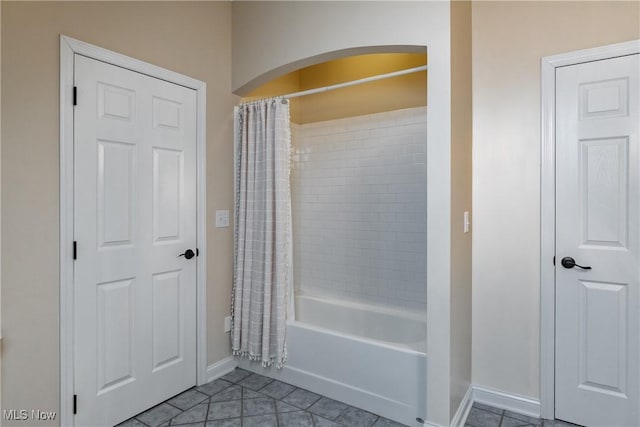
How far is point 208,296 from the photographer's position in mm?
2629

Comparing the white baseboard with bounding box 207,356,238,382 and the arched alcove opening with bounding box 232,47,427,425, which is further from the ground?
the arched alcove opening with bounding box 232,47,427,425

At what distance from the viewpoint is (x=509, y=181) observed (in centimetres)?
229

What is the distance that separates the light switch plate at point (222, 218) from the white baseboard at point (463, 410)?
193 cm

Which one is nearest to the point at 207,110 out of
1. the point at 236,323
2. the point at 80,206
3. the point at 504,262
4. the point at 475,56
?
the point at 80,206

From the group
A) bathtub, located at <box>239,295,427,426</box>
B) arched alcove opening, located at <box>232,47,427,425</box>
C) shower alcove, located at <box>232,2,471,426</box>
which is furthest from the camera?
arched alcove opening, located at <box>232,47,427,425</box>

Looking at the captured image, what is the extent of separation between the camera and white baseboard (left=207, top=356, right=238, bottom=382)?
2.63 m

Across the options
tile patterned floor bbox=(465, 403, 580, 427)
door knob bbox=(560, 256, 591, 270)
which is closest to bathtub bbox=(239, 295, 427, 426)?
tile patterned floor bbox=(465, 403, 580, 427)

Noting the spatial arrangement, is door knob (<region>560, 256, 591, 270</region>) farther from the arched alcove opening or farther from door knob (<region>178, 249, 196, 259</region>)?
door knob (<region>178, 249, 196, 259</region>)

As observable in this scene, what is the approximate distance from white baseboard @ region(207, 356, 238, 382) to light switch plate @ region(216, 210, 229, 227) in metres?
1.02

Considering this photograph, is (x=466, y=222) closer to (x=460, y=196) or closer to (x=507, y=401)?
(x=460, y=196)

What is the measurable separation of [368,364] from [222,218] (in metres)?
1.44

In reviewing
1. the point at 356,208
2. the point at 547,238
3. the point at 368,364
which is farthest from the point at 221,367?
the point at 547,238
